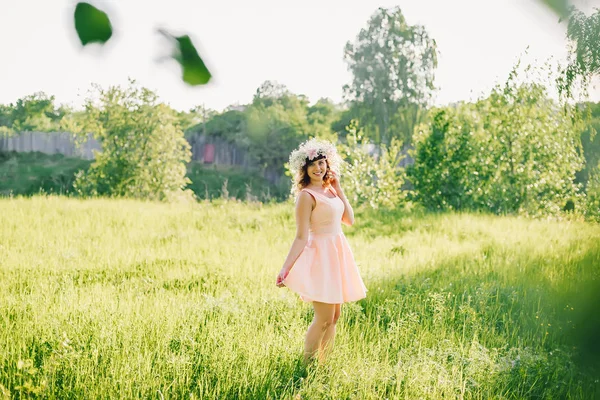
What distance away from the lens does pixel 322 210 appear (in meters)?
3.57

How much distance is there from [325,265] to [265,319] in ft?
3.63

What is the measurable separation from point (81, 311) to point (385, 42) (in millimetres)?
29606

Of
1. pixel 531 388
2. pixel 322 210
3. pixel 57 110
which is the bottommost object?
pixel 531 388

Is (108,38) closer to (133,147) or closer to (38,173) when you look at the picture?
(133,147)

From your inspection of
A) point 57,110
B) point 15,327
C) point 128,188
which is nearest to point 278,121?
point 128,188

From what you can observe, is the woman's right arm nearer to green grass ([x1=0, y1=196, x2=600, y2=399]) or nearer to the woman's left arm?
the woman's left arm

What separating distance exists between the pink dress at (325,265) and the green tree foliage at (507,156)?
1025 cm

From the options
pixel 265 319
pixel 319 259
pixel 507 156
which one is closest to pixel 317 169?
pixel 319 259

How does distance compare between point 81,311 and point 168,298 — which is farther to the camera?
point 168,298

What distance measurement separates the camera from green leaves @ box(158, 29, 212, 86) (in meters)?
0.74

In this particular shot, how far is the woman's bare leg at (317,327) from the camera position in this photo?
11.7ft

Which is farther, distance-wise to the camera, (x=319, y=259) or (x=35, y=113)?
(x=319, y=259)

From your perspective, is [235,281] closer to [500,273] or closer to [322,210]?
[322,210]

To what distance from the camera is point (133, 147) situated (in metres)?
16.1
